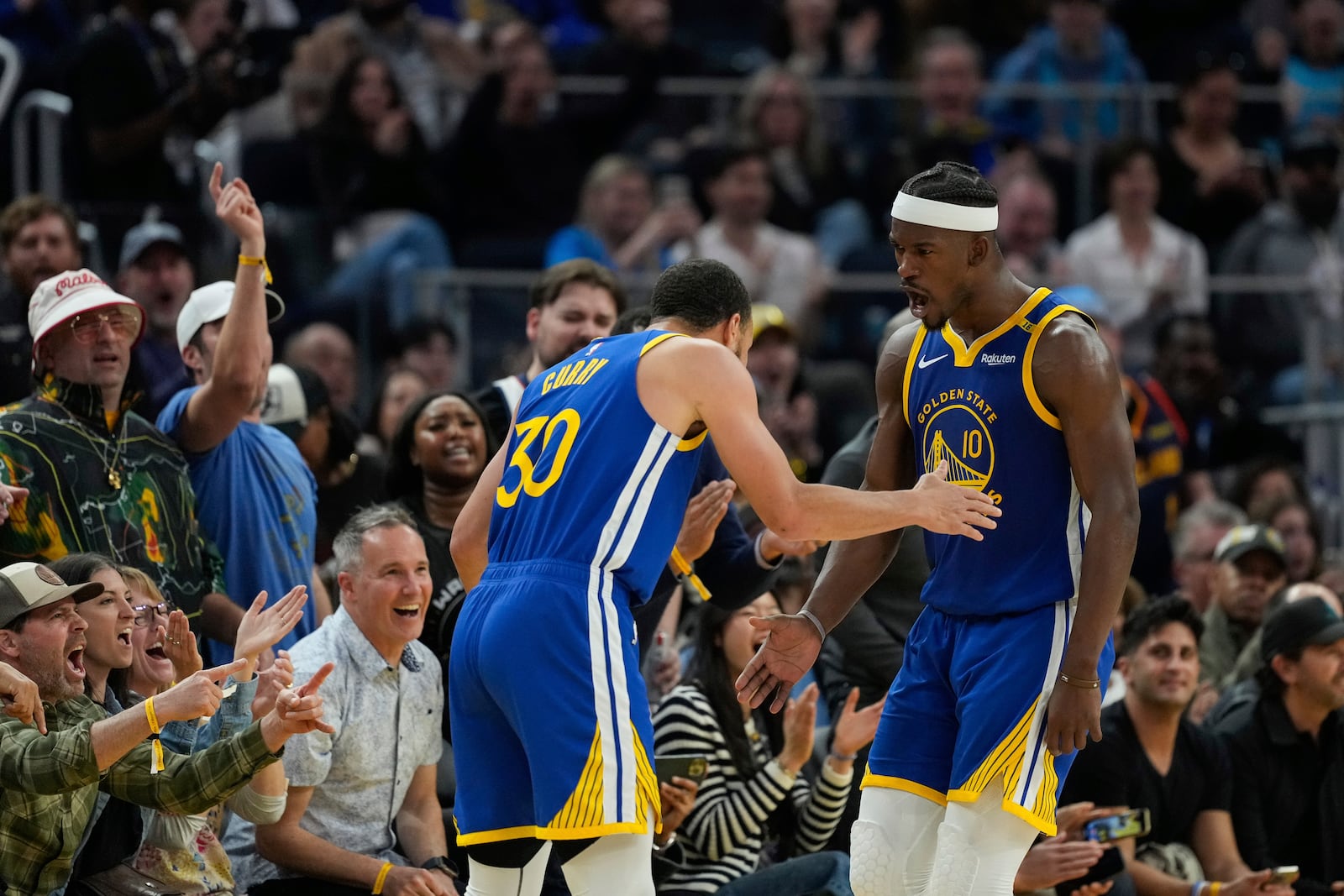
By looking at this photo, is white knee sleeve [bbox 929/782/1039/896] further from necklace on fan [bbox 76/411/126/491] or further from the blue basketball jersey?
necklace on fan [bbox 76/411/126/491]

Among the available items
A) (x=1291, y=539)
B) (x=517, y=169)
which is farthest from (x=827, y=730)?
(x=517, y=169)

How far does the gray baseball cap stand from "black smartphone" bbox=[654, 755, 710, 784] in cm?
222

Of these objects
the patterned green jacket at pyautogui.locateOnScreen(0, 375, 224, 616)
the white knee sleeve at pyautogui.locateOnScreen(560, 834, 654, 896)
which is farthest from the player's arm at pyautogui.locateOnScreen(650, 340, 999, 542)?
the patterned green jacket at pyautogui.locateOnScreen(0, 375, 224, 616)

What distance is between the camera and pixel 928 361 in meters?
5.56

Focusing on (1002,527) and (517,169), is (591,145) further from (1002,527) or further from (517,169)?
(1002,527)

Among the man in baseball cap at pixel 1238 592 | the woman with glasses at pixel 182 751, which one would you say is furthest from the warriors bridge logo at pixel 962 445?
the man in baseball cap at pixel 1238 592

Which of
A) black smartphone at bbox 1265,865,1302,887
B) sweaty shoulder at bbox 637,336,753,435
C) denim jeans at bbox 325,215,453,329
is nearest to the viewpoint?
sweaty shoulder at bbox 637,336,753,435

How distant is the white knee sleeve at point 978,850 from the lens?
5.17 meters

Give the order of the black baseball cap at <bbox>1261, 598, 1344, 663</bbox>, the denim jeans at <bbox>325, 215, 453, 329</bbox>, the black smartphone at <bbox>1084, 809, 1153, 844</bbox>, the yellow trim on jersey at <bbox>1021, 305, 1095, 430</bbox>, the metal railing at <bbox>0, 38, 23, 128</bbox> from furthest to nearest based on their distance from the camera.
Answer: the denim jeans at <bbox>325, 215, 453, 329</bbox> < the metal railing at <bbox>0, 38, 23, 128</bbox> < the black baseball cap at <bbox>1261, 598, 1344, 663</bbox> < the black smartphone at <bbox>1084, 809, 1153, 844</bbox> < the yellow trim on jersey at <bbox>1021, 305, 1095, 430</bbox>

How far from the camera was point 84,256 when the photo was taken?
9.45m

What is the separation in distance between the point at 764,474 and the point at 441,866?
227 cm

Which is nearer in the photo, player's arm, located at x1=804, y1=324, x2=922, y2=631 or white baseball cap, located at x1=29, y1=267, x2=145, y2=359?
player's arm, located at x1=804, y1=324, x2=922, y2=631

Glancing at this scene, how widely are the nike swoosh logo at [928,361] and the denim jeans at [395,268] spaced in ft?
17.9

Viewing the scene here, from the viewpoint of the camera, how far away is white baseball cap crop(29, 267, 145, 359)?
654cm
